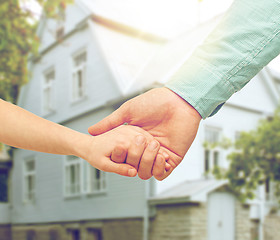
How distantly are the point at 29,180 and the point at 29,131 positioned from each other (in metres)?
16.5

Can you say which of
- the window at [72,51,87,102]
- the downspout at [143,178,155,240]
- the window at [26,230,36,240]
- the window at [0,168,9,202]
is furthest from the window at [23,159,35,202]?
the downspout at [143,178,155,240]

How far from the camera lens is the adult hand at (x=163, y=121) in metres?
1.88

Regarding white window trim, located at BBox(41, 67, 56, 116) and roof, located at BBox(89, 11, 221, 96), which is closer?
roof, located at BBox(89, 11, 221, 96)

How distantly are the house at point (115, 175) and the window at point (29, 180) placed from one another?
0.22ft

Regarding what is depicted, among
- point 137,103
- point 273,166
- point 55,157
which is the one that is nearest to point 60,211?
point 55,157

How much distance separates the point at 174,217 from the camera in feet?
38.1

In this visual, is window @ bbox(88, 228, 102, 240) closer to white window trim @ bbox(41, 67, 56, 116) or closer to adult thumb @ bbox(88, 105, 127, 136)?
white window trim @ bbox(41, 67, 56, 116)

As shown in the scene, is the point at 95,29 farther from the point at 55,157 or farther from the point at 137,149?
the point at 137,149

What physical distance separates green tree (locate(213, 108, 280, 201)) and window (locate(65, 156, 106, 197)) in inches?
174

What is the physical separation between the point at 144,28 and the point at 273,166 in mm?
6781

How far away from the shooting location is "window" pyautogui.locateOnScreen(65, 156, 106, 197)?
13.7 metres

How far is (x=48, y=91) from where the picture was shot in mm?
16906

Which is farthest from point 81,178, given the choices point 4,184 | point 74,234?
point 4,184

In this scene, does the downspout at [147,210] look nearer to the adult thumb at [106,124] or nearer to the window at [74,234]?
the window at [74,234]
